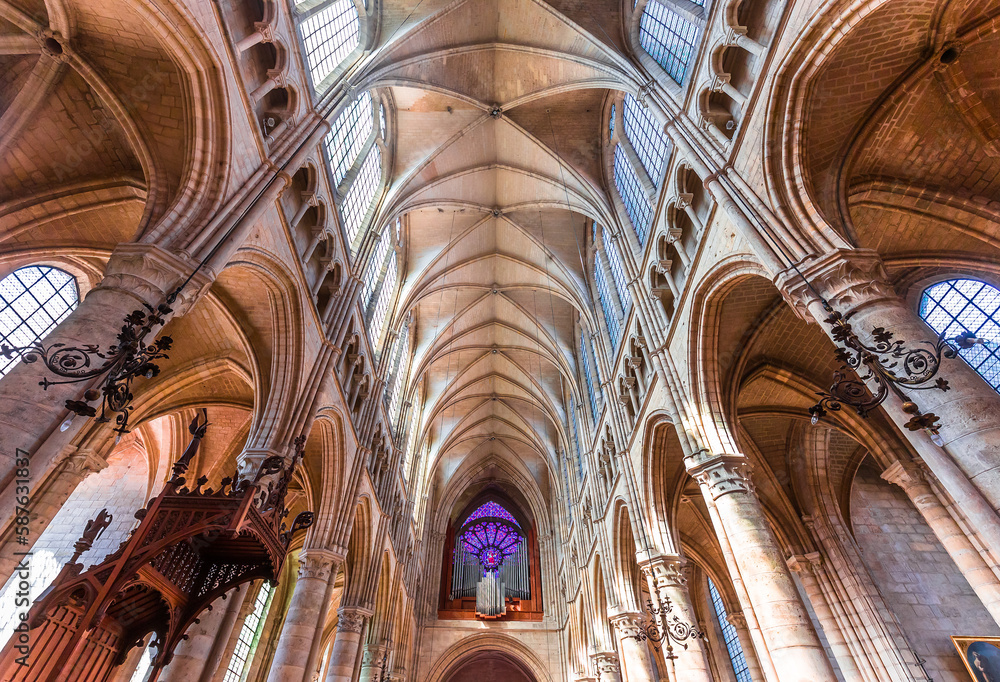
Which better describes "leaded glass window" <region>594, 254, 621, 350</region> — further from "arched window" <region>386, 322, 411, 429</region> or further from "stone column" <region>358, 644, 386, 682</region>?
"stone column" <region>358, 644, 386, 682</region>

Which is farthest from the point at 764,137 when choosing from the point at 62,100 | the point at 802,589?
the point at 802,589

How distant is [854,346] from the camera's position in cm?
541

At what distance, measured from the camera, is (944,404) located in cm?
514

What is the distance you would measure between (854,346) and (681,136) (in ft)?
20.6

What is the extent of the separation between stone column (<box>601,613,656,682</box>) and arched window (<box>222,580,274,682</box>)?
1128 cm

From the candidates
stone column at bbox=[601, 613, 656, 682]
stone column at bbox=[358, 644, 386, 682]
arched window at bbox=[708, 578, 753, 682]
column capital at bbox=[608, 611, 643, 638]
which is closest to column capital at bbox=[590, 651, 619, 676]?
stone column at bbox=[601, 613, 656, 682]

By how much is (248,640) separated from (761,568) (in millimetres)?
18711

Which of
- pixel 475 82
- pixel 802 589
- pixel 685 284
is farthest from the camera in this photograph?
pixel 475 82

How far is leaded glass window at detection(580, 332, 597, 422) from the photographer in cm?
2000

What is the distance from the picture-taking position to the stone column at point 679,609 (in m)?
10.5

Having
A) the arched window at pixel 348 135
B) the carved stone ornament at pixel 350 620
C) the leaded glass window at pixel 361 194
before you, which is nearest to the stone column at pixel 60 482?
the leaded glass window at pixel 361 194

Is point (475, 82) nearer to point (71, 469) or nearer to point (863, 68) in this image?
point (863, 68)

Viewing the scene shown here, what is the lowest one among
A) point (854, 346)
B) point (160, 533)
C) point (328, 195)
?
point (160, 533)

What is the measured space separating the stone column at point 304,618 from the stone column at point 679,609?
7246 millimetres
